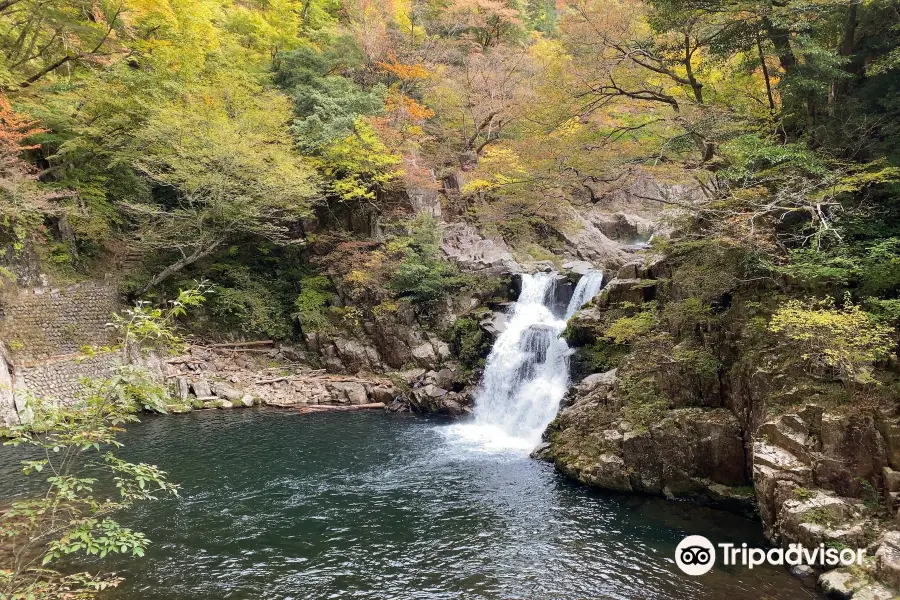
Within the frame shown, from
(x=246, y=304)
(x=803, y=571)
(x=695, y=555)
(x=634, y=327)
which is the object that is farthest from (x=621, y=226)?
(x=803, y=571)

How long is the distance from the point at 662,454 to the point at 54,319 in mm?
21400

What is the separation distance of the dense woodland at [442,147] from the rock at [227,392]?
370 cm

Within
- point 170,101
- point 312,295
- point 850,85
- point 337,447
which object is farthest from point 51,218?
point 850,85

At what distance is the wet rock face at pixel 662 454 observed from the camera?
A: 1055 cm

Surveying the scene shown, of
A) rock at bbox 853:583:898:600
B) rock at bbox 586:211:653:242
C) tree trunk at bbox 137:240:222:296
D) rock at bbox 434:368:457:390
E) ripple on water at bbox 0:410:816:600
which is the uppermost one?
rock at bbox 586:211:653:242

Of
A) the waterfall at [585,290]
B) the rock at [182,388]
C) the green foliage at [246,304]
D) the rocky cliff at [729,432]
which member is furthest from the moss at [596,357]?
the rock at [182,388]

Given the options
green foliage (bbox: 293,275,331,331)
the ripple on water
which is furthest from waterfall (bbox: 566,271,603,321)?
green foliage (bbox: 293,275,331,331)

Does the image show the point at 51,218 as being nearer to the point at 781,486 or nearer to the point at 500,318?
the point at 500,318

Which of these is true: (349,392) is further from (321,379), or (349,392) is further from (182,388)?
(182,388)

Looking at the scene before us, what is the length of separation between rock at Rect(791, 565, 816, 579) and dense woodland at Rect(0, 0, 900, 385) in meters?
3.38

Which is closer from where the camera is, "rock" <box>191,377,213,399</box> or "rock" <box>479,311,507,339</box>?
"rock" <box>191,377,213,399</box>

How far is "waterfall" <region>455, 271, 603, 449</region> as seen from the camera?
55.5ft

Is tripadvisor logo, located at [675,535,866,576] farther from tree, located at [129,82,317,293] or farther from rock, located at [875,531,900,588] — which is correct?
tree, located at [129,82,317,293]

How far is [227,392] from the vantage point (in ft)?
67.1
